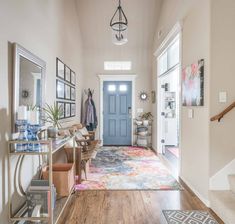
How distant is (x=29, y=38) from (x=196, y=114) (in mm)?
2378

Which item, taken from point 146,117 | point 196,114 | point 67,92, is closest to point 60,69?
point 67,92

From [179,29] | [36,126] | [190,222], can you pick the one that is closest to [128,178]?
[190,222]

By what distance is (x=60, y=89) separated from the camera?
3.97 m

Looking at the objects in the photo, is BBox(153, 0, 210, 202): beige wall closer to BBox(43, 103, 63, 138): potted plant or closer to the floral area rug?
the floral area rug

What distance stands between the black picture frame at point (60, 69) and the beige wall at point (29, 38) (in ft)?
0.44

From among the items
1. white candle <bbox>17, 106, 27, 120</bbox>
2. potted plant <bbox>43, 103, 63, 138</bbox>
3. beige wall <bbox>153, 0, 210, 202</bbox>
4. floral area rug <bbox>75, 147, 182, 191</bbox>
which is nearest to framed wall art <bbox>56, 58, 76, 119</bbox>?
potted plant <bbox>43, 103, 63, 138</bbox>

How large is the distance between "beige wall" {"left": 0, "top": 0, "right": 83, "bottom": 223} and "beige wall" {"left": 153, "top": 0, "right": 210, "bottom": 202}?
84.1 inches

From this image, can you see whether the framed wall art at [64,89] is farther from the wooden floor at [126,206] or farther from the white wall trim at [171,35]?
the white wall trim at [171,35]

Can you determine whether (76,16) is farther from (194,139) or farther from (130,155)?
(194,139)

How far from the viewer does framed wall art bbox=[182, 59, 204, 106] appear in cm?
285

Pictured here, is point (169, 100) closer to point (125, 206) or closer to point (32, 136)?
point (125, 206)

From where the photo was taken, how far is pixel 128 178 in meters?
3.69

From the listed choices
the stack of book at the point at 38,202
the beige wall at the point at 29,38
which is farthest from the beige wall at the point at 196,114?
the beige wall at the point at 29,38

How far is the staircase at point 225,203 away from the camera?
224cm
